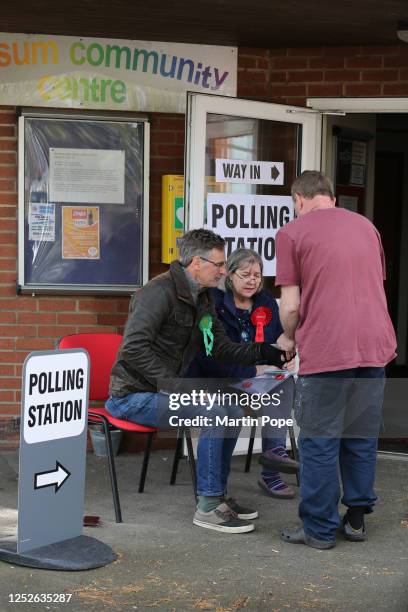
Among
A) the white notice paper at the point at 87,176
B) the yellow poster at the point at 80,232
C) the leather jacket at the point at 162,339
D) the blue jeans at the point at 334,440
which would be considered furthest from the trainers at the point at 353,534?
the white notice paper at the point at 87,176

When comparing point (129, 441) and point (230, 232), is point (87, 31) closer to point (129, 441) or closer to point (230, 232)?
point (230, 232)

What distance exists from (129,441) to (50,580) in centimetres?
259

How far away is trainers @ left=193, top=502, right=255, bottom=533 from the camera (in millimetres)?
5082

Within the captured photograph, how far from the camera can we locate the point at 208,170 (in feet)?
21.5

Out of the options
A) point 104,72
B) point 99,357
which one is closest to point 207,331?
point 99,357

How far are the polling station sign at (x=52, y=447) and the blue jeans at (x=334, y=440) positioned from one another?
1.05m

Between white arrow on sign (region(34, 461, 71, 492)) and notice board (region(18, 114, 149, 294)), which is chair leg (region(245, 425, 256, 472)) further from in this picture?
white arrow on sign (region(34, 461, 71, 492))

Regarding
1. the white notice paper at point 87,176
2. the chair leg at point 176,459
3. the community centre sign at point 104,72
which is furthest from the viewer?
the white notice paper at point 87,176

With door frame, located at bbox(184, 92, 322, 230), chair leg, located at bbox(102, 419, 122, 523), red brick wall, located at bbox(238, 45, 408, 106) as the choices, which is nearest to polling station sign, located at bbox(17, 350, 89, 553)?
→ chair leg, located at bbox(102, 419, 122, 523)

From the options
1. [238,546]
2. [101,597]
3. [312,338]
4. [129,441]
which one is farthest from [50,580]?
[129,441]

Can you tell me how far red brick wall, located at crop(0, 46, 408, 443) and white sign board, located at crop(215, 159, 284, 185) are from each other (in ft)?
1.22

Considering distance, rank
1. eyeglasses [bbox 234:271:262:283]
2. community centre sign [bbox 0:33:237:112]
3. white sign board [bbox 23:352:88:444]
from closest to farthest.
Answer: white sign board [bbox 23:352:88:444] < eyeglasses [bbox 234:271:262:283] < community centre sign [bbox 0:33:237:112]

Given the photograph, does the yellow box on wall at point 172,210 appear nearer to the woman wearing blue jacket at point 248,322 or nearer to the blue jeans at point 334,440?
the woman wearing blue jacket at point 248,322

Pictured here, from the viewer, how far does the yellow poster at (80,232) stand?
671 centimetres
